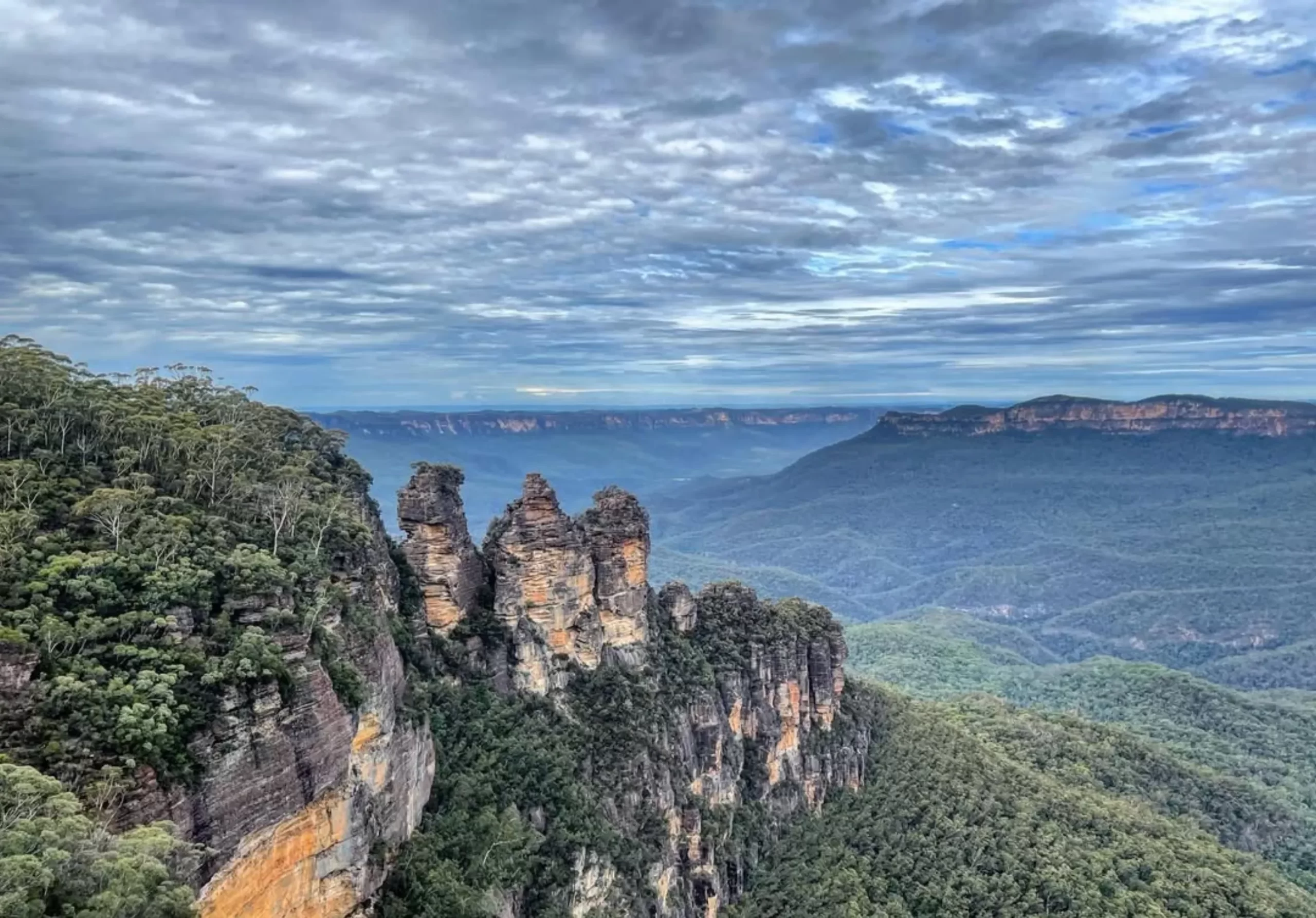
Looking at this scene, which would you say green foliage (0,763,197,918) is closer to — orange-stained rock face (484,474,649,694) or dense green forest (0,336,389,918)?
dense green forest (0,336,389,918)

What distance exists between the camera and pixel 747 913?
56.0 meters

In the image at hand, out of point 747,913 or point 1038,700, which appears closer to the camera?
point 747,913

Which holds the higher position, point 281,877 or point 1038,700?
point 281,877

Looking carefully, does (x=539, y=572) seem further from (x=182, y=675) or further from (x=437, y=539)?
(x=182, y=675)

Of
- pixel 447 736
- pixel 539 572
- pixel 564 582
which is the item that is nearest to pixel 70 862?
pixel 447 736

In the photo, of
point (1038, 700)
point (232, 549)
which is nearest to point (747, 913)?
point (232, 549)

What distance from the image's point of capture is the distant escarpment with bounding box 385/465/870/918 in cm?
4572

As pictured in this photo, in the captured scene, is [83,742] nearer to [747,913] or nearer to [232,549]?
[232,549]

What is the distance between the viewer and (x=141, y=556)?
27.5m

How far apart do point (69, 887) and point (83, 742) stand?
5153mm

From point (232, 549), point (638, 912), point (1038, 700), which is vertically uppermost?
point (232, 549)

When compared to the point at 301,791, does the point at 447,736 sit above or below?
below

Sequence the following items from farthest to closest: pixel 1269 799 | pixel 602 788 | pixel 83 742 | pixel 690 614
→ pixel 1269 799, pixel 690 614, pixel 602 788, pixel 83 742

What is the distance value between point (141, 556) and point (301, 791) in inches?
364
